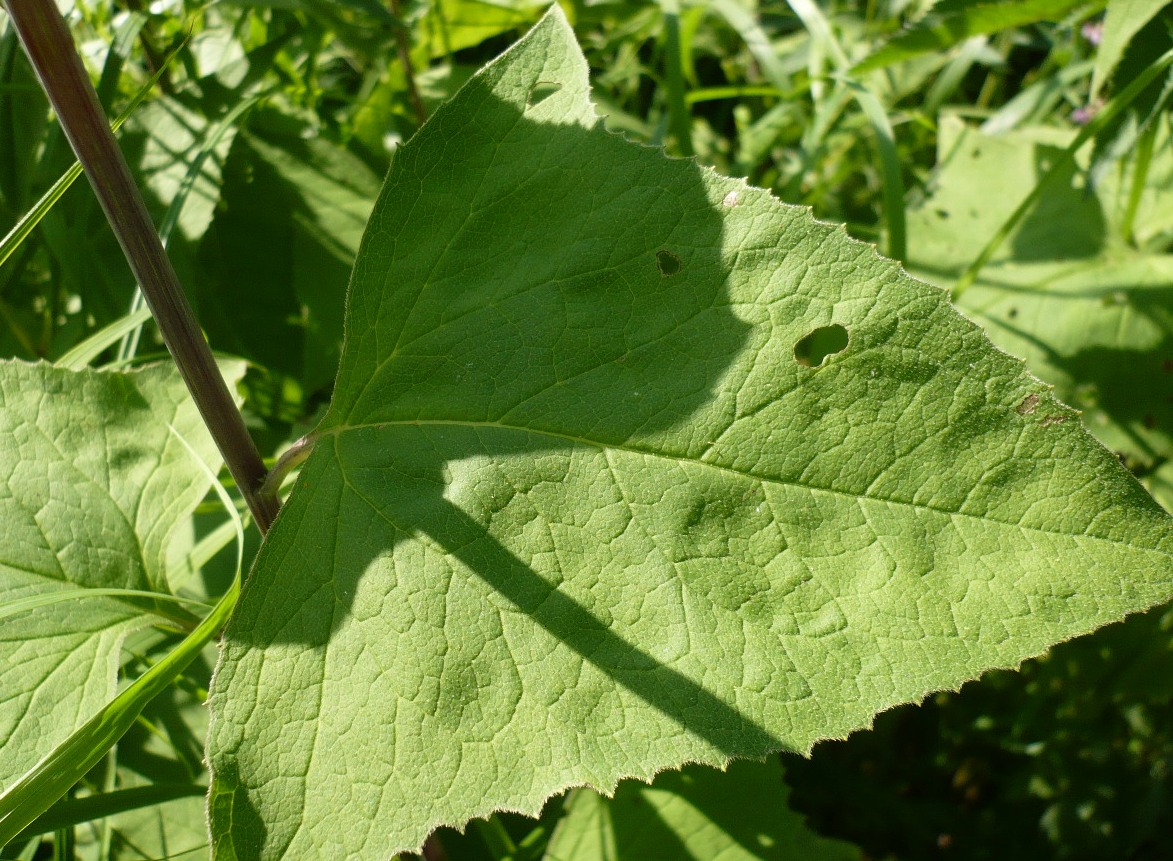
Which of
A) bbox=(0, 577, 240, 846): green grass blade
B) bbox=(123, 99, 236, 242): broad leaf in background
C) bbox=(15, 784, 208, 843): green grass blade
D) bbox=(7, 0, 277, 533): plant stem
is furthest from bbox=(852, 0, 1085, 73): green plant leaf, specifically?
bbox=(15, 784, 208, 843): green grass blade

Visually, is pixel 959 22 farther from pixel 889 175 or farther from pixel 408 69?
pixel 408 69

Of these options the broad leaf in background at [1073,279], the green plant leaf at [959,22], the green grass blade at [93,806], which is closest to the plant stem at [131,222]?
the green grass blade at [93,806]

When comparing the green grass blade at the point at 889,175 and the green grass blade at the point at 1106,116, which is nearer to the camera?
the green grass blade at the point at 1106,116

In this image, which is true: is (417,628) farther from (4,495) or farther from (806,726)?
(4,495)

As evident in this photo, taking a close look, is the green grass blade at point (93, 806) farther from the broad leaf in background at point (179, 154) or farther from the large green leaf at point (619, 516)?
the broad leaf in background at point (179, 154)

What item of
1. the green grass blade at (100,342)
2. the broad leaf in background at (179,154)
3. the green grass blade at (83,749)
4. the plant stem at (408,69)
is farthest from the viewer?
the plant stem at (408,69)

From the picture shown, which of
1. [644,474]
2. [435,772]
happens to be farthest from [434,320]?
[435,772]
